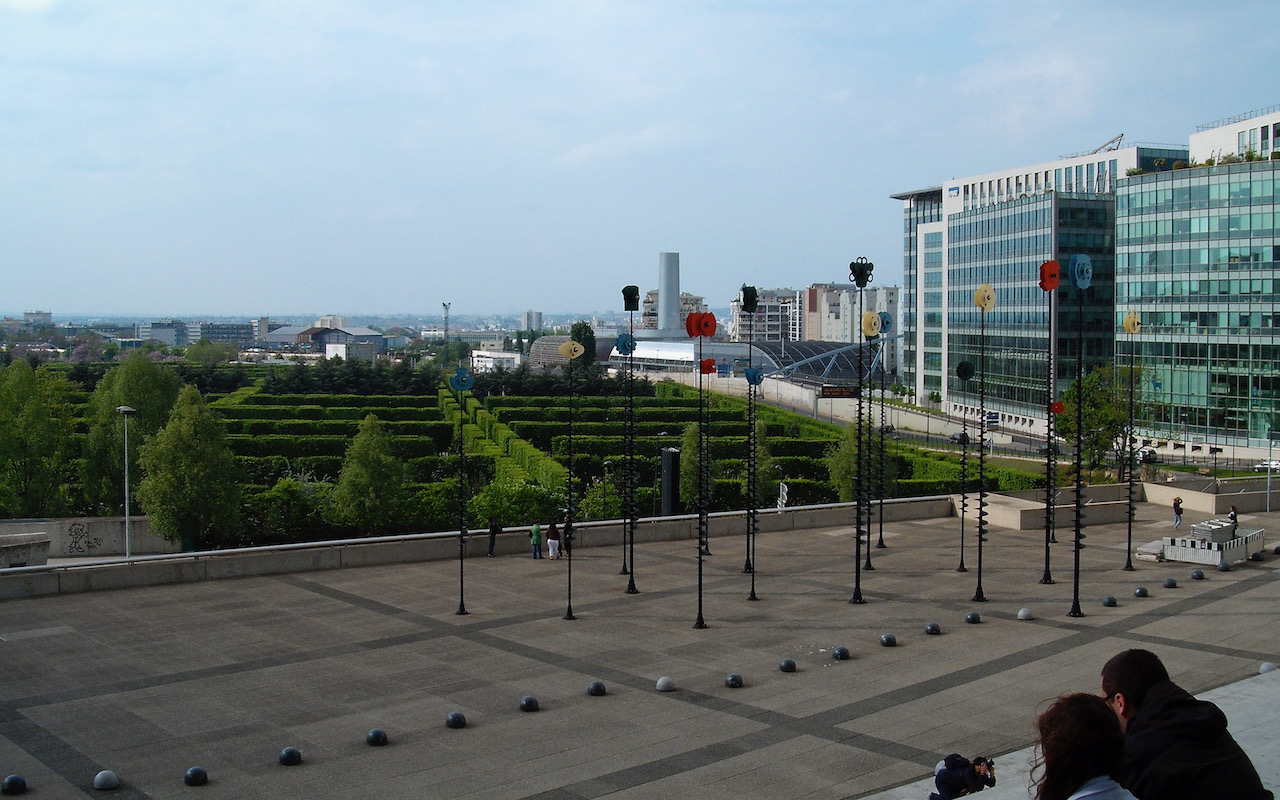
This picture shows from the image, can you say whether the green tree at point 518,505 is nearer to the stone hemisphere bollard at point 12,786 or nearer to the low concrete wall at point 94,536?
the low concrete wall at point 94,536

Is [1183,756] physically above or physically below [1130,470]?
above

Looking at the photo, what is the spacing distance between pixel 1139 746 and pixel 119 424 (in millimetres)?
47239

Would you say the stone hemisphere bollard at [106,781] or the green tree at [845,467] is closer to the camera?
the stone hemisphere bollard at [106,781]

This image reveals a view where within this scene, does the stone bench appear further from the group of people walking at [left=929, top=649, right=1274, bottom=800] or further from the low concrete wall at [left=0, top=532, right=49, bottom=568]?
the group of people walking at [left=929, top=649, right=1274, bottom=800]

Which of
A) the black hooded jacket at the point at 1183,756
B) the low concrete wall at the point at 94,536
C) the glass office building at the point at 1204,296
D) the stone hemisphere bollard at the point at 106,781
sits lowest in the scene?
the low concrete wall at the point at 94,536

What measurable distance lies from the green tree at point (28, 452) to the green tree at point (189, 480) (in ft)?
28.7

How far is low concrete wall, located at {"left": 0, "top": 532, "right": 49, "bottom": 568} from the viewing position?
28.0 m

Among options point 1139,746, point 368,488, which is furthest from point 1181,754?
point 368,488

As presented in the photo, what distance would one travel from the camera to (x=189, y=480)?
36.8 meters

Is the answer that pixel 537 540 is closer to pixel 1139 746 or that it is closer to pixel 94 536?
pixel 94 536

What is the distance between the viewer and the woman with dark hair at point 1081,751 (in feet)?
17.3

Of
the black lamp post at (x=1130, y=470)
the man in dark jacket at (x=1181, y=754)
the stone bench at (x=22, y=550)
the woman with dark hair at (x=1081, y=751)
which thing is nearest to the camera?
the woman with dark hair at (x=1081, y=751)

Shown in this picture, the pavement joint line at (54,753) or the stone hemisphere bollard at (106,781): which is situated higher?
the stone hemisphere bollard at (106,781)

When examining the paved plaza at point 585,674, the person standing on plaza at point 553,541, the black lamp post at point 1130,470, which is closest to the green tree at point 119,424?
the person standing on plaza at point 553,541
